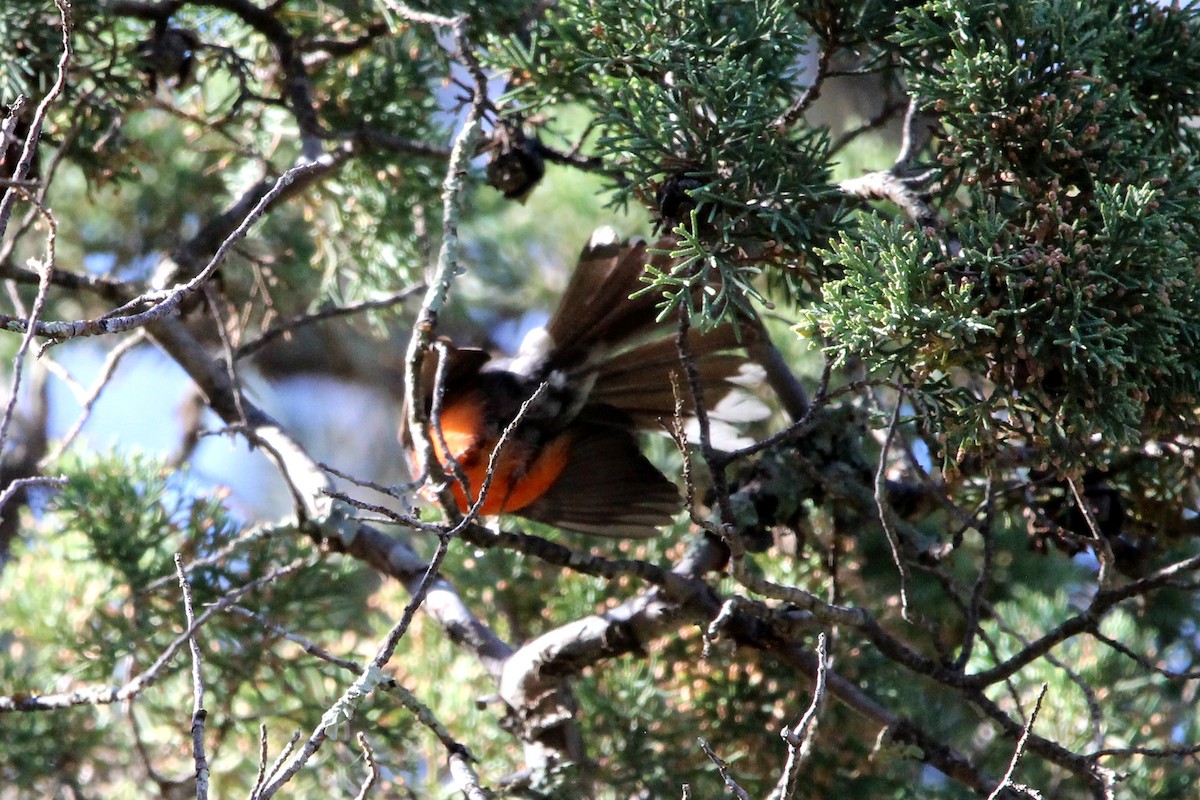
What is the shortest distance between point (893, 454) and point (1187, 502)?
1.88 ft

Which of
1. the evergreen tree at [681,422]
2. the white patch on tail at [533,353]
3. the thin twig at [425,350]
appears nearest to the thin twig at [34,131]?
the evergreen tree at [681,422]

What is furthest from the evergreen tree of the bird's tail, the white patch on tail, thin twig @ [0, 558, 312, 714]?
the white patch on tail

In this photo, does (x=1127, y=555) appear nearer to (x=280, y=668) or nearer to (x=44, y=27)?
(x=280, y=668)

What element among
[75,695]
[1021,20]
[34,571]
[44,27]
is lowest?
[75,695]

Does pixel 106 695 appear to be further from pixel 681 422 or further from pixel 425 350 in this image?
pixel 681 422

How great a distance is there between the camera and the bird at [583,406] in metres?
2.53

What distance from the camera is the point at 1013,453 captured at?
78.0 inches

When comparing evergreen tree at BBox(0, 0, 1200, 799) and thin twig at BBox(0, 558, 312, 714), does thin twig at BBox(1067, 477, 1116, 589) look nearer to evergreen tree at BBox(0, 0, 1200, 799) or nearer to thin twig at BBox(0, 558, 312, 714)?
evergreen tree at BBox(0, 0, 1200, 799)

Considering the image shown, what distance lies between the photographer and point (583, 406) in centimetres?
274

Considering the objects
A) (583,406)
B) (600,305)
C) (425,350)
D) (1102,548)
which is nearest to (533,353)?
(583,406)

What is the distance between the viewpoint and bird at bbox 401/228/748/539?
2533mm

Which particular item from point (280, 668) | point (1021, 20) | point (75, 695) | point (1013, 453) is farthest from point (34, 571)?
point (1021, 20)

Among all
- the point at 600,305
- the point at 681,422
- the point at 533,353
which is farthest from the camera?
the point at 533,353

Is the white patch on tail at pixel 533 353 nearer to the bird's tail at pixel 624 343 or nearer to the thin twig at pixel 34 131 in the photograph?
the bird's tail at pixel 624 343
